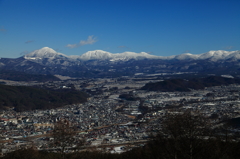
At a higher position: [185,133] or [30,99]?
[185,133]

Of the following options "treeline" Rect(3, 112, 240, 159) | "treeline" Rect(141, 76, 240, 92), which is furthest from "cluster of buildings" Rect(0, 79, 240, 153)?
"treeline" Rect(141, 76, 240, 92)

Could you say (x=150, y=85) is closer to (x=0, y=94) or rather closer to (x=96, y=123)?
(x=0, y=94)

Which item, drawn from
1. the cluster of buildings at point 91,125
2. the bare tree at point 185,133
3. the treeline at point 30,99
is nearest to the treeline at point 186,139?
the bare tree at point 185,133

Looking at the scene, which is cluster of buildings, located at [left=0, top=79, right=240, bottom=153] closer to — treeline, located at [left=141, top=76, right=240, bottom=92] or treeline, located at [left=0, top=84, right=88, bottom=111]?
treeline, located at [left=0, top=84, right=88, bottom=111]

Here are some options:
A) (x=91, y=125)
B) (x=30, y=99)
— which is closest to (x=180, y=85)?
(x=30, y=99)

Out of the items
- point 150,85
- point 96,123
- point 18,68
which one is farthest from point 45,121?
point 18,68

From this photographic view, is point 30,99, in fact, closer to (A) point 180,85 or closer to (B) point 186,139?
(A) point 180,85

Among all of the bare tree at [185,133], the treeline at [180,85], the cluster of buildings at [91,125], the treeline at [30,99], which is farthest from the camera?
the treeline at [180,85]

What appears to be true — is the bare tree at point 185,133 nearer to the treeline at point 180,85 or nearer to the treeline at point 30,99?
the treeline at point 30,99
